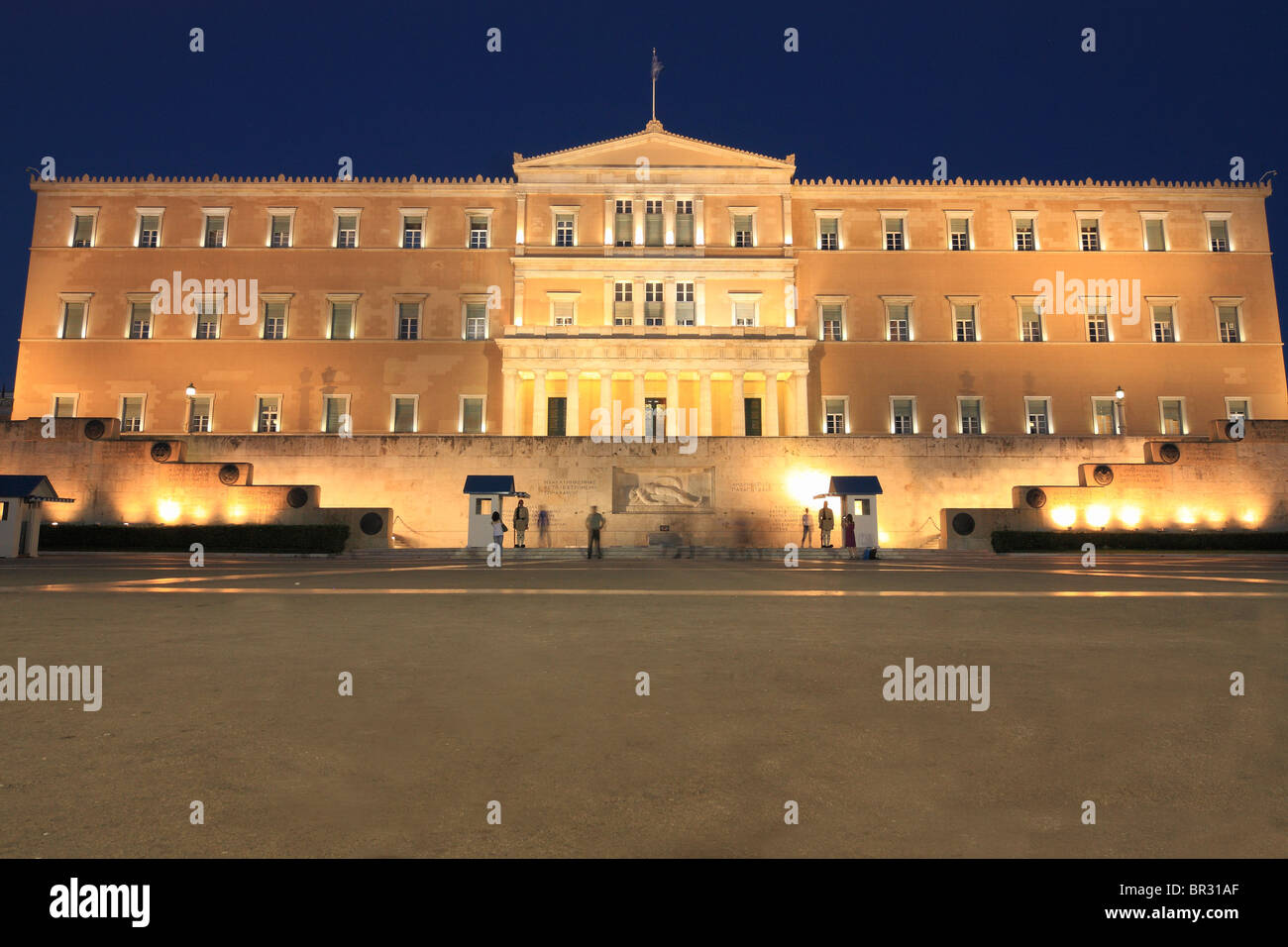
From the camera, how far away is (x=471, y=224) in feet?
139

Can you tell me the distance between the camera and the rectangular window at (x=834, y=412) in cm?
4091

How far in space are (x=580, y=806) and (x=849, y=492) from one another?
23715 millimetres

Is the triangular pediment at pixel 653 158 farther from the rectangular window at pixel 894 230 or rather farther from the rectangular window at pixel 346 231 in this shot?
the rectangular window at pixel 346 231

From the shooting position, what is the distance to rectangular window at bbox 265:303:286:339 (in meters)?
40.8

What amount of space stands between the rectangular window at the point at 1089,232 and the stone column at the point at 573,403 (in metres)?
30.4

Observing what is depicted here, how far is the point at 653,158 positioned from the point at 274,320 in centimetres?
2342

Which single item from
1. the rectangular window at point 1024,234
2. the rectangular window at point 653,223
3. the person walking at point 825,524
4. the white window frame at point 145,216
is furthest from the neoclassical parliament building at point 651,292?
the person walking at point 825,524

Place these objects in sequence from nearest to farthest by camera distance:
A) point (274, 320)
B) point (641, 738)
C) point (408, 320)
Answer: point (641, 738) < point (274, 320) < point (408, 320)

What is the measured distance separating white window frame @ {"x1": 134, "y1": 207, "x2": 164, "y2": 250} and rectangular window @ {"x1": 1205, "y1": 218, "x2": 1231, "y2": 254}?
60213 mm

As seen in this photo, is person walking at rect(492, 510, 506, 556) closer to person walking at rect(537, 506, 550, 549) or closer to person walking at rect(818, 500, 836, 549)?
person walking at rect(537, 506, 550, 549)

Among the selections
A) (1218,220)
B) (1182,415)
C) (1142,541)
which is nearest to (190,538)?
(1142,541)

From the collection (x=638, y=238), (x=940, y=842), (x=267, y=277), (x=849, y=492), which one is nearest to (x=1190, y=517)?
(x=849, y=492)

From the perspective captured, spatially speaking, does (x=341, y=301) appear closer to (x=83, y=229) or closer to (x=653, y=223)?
(x=83, y=229)

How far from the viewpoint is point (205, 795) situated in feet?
9.32
